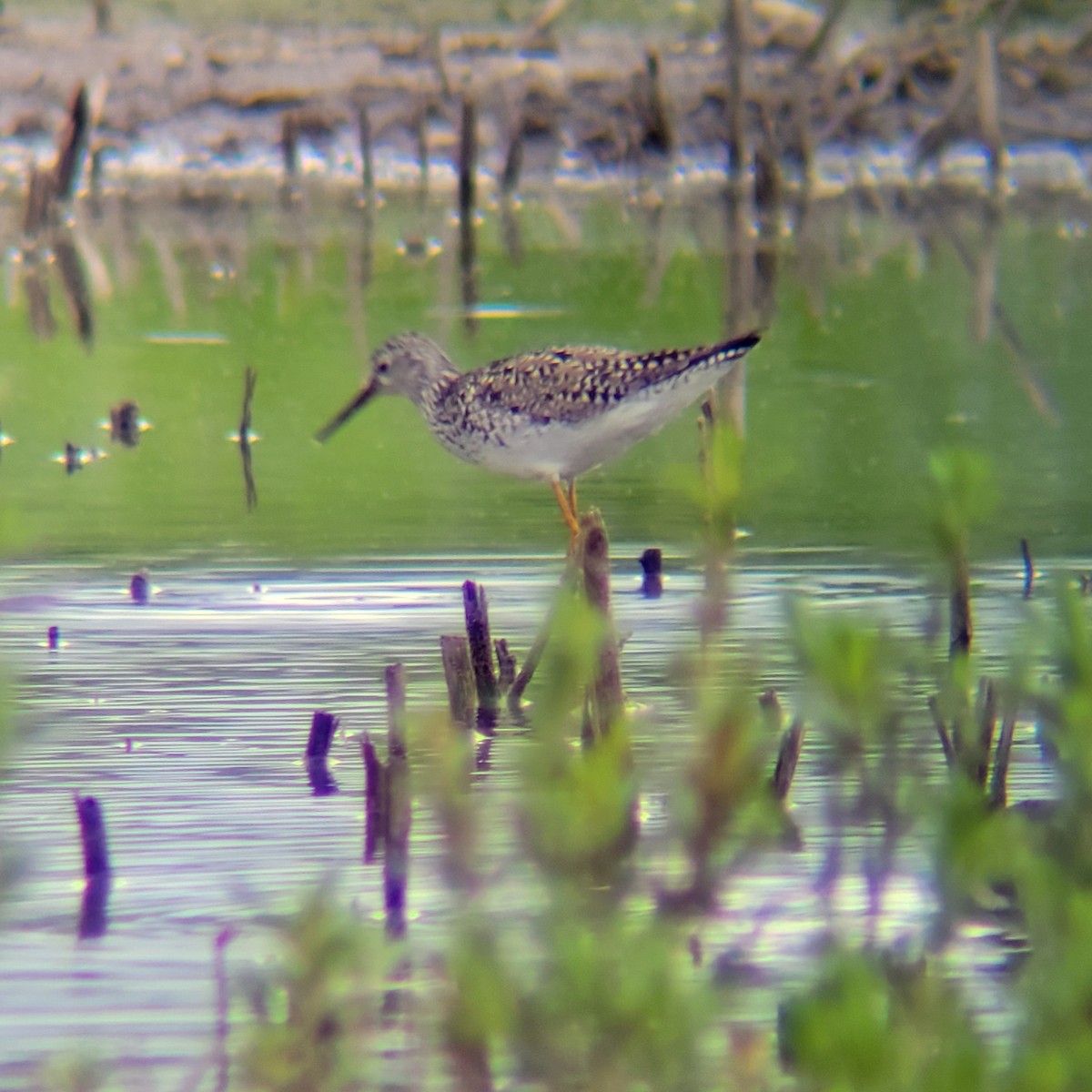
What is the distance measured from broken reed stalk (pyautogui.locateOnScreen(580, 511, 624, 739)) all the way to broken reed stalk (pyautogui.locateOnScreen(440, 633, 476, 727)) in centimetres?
90

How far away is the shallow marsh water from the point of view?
5.04 m

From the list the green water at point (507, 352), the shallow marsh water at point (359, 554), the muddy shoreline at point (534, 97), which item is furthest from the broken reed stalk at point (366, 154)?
the shallow marsh water at point (359, 554)

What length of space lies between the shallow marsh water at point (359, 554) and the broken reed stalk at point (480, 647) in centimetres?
15

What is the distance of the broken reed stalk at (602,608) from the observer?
18.5 ft

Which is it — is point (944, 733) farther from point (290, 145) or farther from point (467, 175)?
point (290, 145)

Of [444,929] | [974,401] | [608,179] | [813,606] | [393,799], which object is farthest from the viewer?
[608,179]

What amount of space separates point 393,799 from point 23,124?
24064 mm

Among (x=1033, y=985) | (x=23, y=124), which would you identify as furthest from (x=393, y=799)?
(x=23, y=124)

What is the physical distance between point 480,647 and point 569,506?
1.72 metres

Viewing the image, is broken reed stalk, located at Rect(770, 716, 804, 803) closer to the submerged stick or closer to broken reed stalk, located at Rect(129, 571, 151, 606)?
broken reed stalk, located at Rect(129, 571, 151, 606)

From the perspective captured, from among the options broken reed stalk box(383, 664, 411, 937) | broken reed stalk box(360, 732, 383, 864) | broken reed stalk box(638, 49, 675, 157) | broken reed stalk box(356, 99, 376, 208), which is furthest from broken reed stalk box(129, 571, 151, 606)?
broken reed stalk box(356, 99, 376, 208)

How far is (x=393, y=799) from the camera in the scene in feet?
17.5

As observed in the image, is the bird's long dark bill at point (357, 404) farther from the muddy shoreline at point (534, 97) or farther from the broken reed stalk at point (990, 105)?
the muddy shoreline at point (534, 97)

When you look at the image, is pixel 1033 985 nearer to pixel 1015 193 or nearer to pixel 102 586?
pixel 102 586
